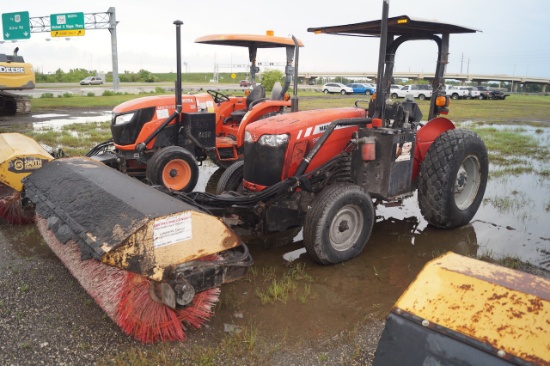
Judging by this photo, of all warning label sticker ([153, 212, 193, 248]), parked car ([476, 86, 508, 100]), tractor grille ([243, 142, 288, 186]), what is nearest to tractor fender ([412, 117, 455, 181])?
tractor grille ([243, 142, 288, 186])

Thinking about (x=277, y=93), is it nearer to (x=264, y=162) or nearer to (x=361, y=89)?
(x=264, y=162)

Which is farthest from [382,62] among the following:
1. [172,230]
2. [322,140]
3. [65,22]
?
[65,22]

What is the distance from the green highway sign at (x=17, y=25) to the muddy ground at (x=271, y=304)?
A: 30.3m

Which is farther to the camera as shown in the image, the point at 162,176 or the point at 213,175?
the point at 213,175

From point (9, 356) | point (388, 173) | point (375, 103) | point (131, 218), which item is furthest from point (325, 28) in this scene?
point (9, 356)

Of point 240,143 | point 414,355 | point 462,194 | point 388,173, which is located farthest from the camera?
point 240,143

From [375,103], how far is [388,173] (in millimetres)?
704

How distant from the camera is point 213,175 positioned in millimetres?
8203

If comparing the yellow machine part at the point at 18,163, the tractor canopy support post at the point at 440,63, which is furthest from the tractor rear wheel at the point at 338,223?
the yellow machine part at the point at 18,163

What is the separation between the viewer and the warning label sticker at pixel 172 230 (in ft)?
9.22

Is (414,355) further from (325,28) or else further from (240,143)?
(240,143)

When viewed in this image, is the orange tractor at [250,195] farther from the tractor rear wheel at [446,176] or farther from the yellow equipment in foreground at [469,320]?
the yellow equipment in foreground at [469,320]

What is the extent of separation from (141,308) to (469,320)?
203 cm

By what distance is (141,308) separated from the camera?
2.98 metres
